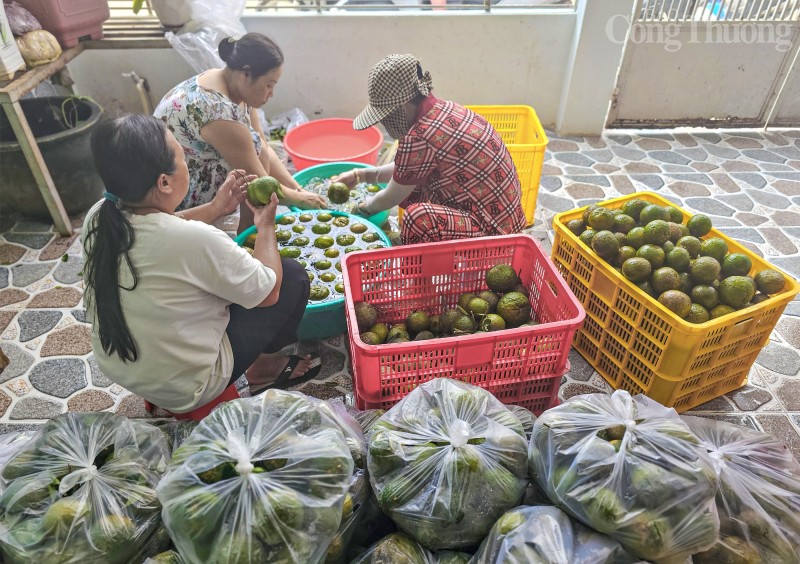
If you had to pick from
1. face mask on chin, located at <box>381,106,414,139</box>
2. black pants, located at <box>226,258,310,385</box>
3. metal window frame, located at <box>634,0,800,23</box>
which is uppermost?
metal window frame, located at <box>634,0,800,23</box>

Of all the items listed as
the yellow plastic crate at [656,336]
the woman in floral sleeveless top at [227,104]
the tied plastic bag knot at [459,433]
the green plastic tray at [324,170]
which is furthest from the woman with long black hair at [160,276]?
the green plastic tray at [324,170]

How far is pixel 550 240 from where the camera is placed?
3.59 metres

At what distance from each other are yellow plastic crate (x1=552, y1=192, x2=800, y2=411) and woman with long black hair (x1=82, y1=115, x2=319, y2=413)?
1471mm

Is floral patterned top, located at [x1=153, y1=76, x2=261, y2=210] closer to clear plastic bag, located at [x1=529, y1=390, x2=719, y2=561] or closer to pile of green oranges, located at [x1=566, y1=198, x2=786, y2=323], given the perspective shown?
pile of green oranges, located at [x1=566, y1=198, x2=786, y2=323]

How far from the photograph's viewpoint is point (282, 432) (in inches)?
55.3

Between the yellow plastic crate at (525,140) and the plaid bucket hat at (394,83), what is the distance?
908 mm

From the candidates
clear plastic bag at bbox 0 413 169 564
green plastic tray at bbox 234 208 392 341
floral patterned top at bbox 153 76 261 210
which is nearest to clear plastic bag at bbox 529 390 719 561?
clear plastic bag at bbox 0 413 169 564

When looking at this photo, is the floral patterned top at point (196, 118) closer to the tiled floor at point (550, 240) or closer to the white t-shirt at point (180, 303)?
the tiled floor at point (550, 240)

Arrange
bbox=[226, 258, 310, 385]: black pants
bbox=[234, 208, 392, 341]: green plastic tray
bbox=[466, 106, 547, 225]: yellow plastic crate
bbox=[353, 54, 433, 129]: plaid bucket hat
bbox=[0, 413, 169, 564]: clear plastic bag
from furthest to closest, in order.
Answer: bbox=[466, 106, 547, 225]: yellow plastic crate → bbox=[234, 208, 392, 341]: green plastic tray → bbox=[353, 54, 433, 129]: plaid bucket hat → bbox=[226, 258, 310, 385]: black pants → bbox=[0, 413, 169, 564]: clear plastic bag

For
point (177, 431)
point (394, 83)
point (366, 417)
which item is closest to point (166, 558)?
point (177, 431)

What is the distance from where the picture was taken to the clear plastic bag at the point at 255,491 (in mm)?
1236

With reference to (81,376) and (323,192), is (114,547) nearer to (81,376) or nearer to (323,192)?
(81,376)

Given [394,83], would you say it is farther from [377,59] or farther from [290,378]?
[377,59]

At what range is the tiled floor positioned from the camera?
252 cm
